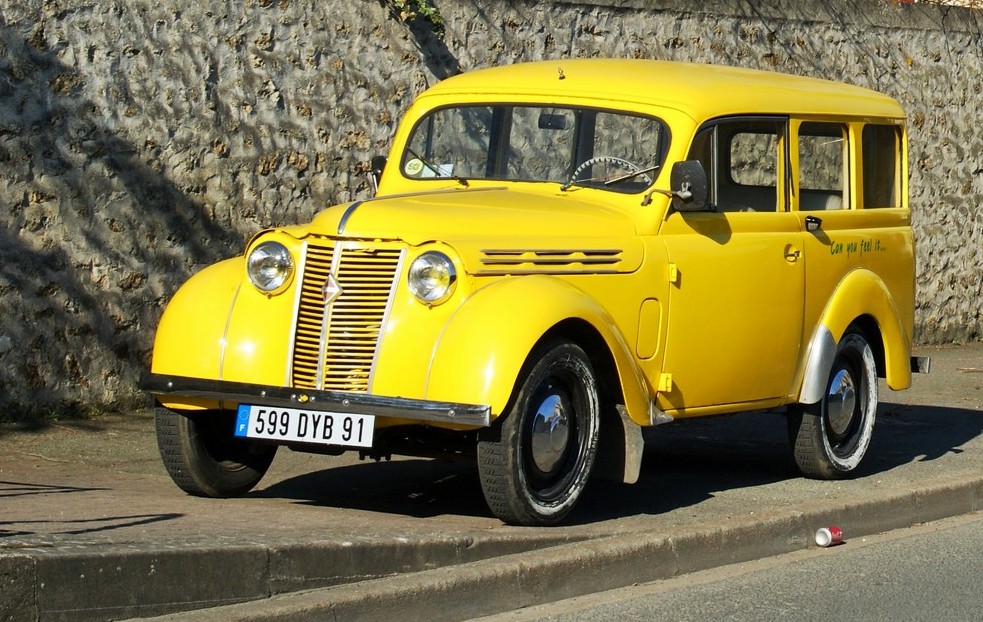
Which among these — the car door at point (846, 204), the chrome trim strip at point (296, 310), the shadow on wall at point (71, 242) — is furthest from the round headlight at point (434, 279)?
the shadow on wall at point (71, 242)

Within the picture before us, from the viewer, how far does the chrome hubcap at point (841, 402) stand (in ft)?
27.8

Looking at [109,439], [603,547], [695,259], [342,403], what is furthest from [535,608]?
[109,439]

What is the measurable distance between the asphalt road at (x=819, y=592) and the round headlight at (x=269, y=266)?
6.02ft

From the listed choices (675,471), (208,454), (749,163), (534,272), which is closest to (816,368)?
(675,471)

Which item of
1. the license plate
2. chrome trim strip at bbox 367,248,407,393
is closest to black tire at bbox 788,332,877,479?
chrome trim strip at bbox 367,248,407,393

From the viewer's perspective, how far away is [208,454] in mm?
7070

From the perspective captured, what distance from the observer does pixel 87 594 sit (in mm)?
4816

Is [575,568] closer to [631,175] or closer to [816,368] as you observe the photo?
[631,175]

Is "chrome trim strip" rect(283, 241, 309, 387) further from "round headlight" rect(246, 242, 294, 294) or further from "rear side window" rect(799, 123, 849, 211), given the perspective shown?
"rear side window" rect(799, 123, 849, 211)

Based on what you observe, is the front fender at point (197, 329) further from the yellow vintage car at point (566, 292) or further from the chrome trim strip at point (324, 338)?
the chrome trim strip at point (324, 338)

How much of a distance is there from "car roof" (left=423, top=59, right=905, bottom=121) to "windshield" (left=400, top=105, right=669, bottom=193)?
0.11 m

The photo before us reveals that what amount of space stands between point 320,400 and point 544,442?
3.12ft

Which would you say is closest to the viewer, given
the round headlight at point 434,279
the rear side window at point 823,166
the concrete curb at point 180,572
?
the concrete curb at point 180,572

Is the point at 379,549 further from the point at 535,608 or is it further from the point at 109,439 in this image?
the point at 109,439
